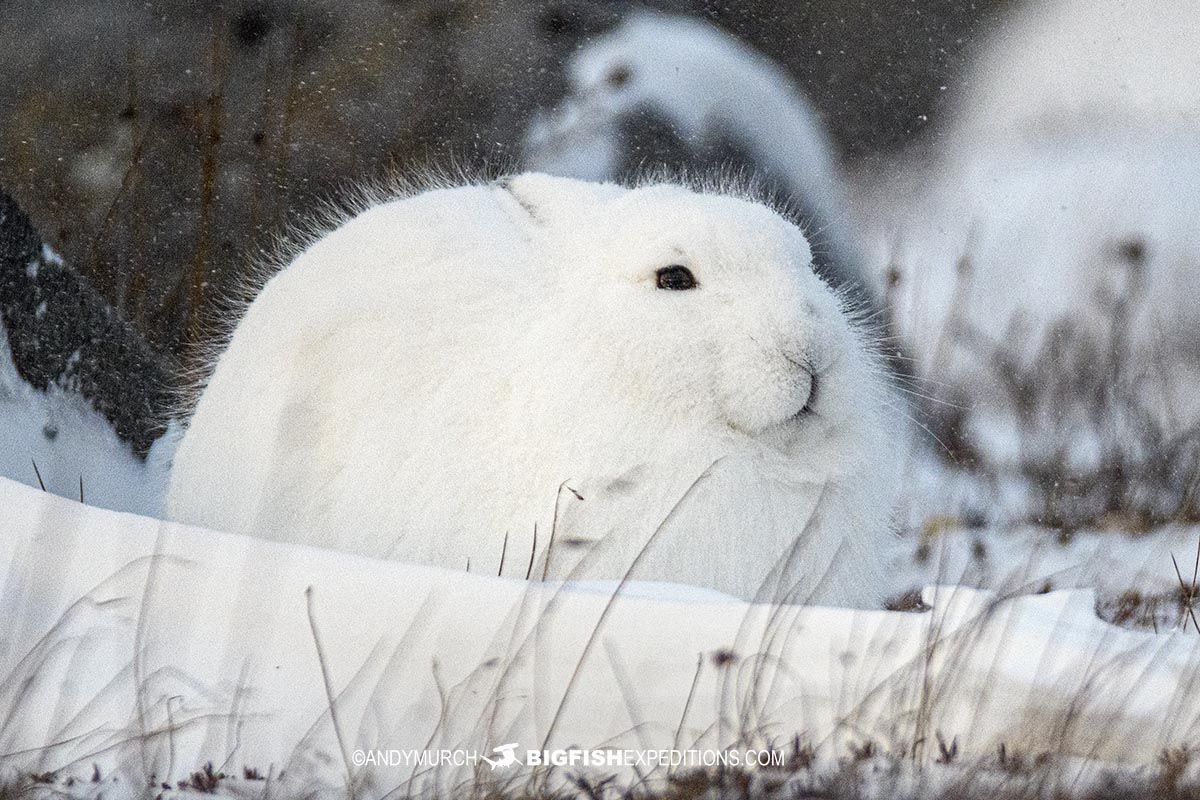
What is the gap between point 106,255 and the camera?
5.65 m

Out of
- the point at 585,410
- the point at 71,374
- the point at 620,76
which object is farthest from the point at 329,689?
the point at 620,76

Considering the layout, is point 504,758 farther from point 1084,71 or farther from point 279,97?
point 1084,71

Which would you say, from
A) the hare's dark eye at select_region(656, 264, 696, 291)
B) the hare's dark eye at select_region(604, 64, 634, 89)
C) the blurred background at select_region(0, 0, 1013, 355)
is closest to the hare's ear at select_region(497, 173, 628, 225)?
the hare's dark eye at select_region(656, 264, 696, 291)

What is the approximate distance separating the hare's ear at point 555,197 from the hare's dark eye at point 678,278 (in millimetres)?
382

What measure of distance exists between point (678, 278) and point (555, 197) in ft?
1.95

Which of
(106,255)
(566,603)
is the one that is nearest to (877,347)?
(566,603)

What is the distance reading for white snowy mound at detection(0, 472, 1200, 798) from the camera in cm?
186

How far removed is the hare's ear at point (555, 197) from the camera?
3.36 m

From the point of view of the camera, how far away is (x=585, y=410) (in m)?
2.92

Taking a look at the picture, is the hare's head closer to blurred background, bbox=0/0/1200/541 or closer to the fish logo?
the fish logo

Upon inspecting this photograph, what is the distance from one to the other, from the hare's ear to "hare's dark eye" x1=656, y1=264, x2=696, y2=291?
1.25 feet

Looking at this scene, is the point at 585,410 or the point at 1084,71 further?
the point at 1084,71

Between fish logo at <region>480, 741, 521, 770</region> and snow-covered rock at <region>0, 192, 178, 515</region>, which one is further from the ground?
snow-covered rock at <region>0, 192, 178, 515</region>

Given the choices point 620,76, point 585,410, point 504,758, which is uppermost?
point 620,76
